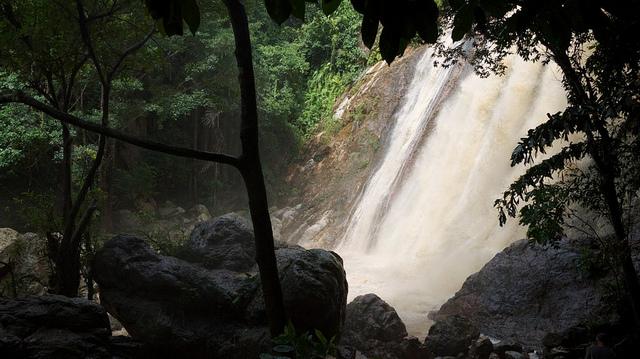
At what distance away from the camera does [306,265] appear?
596 centimetres

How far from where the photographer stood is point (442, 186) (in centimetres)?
1389

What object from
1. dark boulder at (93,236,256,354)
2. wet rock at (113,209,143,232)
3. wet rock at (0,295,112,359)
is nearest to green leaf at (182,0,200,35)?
wet rock at (0,295,112,359)

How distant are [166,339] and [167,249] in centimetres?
248

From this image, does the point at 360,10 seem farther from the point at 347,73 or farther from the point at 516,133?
the point at 347,73

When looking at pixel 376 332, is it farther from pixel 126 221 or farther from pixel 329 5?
pixel 126 221

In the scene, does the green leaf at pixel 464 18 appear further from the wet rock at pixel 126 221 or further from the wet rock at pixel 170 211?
the wet rock at pixel 170 211

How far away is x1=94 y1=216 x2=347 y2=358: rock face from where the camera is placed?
568 cm

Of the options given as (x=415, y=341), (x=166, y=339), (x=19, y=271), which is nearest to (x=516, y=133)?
(x=415, y=341)

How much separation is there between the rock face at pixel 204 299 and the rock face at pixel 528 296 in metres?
3.47

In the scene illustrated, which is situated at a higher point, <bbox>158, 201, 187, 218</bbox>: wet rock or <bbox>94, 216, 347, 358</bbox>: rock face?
<bbox>158, 201, 187, 218</bbox>: wet rock

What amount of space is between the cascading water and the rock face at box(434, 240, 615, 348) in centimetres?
123

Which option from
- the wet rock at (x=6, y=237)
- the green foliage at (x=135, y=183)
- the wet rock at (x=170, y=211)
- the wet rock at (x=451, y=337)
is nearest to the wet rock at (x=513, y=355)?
the wet rock at (x=451, y=337)

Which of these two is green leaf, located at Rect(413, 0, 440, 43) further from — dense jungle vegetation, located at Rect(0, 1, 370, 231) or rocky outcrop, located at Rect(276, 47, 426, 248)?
rocky outcrop, located at Rect(276, 47, 426, 248)

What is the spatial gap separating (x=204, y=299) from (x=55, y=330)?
1857 millimetres
